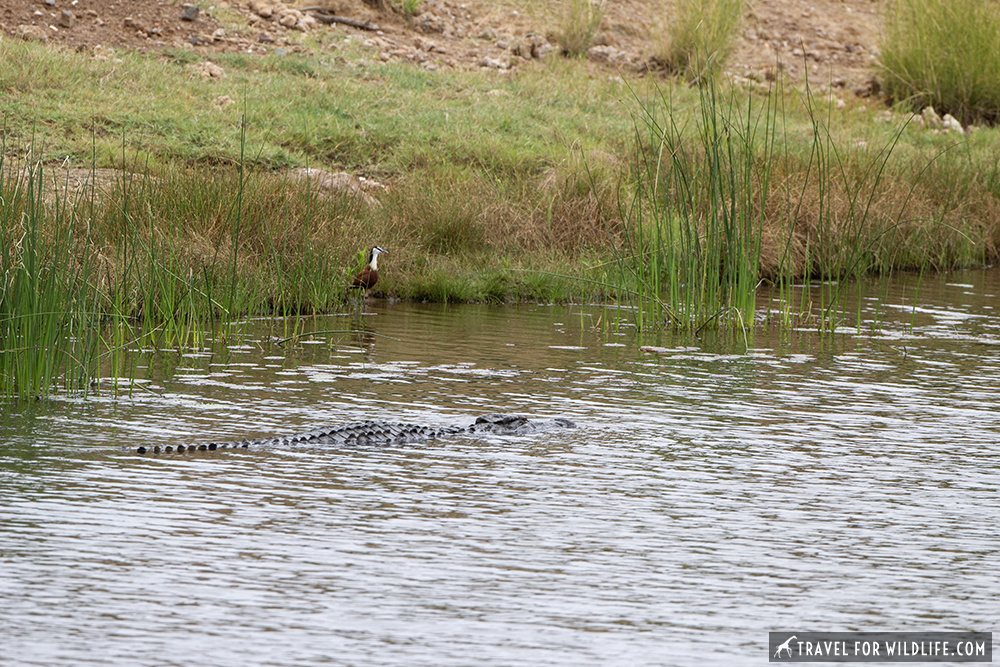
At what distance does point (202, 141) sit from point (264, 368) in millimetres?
5639

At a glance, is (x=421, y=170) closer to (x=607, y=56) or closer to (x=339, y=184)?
(x=339, y=184)

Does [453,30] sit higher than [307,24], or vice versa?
[453,30]

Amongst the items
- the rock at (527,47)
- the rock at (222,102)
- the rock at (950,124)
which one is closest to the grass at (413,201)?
the rock at (222,102)

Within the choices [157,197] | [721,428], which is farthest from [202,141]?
[721,428]

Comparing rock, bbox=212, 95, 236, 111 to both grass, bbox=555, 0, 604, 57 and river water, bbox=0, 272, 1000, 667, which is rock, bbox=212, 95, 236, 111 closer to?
river water, bbox=0, 272, 1000, 667

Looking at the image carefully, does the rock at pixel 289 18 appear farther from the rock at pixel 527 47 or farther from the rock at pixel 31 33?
the rock at pixel 31 33

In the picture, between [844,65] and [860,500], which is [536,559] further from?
[844,65]

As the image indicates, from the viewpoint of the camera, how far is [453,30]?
71.6 ft

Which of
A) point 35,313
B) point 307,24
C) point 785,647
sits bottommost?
point 785,647

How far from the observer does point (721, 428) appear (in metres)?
6.63

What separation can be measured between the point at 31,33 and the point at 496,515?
13829 mm

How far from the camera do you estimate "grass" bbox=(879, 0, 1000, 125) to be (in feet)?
65.0

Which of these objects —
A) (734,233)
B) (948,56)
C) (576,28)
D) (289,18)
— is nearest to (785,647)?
(734,233)

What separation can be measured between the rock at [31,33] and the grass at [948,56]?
11.9 m
